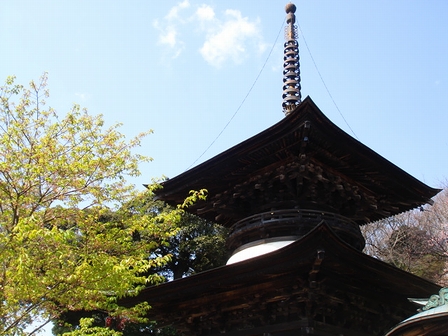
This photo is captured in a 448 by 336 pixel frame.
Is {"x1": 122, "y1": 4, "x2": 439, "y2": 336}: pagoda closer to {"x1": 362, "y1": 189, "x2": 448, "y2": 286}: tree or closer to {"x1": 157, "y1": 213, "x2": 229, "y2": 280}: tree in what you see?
{"x1": 157, "y1": 213, "x2": 229, "y2": 280}: tree

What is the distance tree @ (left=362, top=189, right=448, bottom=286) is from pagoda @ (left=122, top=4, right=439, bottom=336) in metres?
18.1

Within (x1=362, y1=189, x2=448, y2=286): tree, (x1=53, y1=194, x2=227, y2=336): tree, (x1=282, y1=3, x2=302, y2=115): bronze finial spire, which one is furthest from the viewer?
(x1=362, y1=189, x2=448, y2=286): tree

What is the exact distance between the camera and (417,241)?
90.6ft

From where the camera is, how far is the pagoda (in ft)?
23.1

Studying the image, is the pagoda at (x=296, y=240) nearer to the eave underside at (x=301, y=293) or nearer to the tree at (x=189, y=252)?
the eave underside at (x=301, y=293)

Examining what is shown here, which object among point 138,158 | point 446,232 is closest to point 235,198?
point 138,158

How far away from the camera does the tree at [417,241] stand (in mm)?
26078

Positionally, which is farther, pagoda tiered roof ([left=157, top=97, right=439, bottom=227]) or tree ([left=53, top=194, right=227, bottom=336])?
tree ([left=53, top=194, right=227, bottom=336])

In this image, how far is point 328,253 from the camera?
6426mm

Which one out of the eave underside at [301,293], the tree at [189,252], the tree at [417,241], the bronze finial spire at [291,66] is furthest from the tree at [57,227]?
the tree at [417,241]

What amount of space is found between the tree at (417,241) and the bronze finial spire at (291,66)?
675 inches

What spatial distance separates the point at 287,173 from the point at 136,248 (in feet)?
10.7

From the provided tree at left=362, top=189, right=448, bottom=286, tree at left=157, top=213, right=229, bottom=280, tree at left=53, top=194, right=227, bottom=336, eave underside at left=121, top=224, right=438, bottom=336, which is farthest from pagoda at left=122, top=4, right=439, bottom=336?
tree at left=362, top=189, right=448, bottom=286

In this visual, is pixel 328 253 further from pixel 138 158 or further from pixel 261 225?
pixel 138 158
